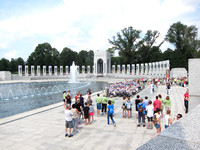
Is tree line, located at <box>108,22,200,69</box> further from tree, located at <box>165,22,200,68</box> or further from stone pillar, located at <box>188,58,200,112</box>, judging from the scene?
stone pillar, located at <box>188,58,200,112</box>

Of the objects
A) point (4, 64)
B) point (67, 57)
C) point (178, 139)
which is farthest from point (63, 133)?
point (4, 64)

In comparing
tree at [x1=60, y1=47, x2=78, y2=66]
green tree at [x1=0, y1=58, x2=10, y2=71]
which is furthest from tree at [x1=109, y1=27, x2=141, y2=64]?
green tree at [x1=0, y1=58, x2=10, y2=71]

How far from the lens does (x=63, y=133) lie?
7.64 m

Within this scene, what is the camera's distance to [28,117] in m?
10.4

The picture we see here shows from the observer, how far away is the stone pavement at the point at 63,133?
6340 millimetres

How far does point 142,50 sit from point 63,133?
193 ft

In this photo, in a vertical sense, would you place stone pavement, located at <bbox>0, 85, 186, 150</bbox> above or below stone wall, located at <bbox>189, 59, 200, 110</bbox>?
below

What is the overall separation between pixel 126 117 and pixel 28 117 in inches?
246

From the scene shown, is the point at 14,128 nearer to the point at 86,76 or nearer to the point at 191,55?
the point at 86,76

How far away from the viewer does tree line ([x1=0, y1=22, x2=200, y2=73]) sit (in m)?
52.5

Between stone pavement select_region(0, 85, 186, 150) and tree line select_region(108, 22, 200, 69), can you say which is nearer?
stone pavement select_region(0, 85, 186, 150)

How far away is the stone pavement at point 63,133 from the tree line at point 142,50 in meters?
49.1

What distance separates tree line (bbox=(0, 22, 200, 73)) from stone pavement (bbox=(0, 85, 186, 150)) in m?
49.1

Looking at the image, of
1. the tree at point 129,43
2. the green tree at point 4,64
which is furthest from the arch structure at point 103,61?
the green tree at point 4,64
